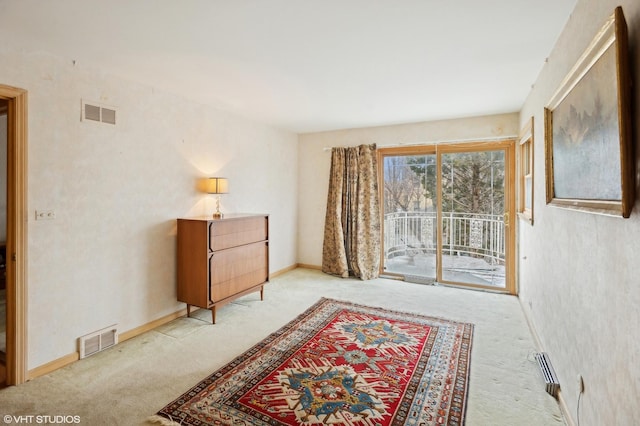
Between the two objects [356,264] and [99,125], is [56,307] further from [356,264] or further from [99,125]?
[356,264]

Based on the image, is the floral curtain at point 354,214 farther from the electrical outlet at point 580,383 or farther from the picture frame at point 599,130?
the electrical outlet at point 580,383

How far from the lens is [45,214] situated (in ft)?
8.14

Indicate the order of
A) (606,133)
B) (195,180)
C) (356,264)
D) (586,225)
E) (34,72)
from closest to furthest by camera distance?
(606,133)
(586,225)
(34,72)
(195,180)
(356,264)

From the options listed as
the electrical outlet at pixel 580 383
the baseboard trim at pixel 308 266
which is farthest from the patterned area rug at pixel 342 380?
the baseboard trim at pixel 308 266

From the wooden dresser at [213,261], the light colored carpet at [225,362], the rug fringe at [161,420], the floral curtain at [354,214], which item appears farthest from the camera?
the floral curtain at [354,214]

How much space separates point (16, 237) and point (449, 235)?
4939mm

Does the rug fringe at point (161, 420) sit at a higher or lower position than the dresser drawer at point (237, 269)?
lower

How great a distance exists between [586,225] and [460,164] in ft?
10.8

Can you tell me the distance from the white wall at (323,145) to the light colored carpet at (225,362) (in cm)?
166

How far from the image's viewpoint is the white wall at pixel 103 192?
245 centimetres

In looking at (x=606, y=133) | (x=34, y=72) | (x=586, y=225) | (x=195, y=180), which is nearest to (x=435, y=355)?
(x=586, y=225)

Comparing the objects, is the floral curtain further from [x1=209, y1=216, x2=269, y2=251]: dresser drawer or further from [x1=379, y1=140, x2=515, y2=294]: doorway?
[x1=209, y1=216, x2=269, y2=251]: dresser drawer

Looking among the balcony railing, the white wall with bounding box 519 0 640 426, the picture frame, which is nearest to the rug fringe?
the white wall with bounding box 519 0 640 426

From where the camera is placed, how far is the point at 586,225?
164 cm
